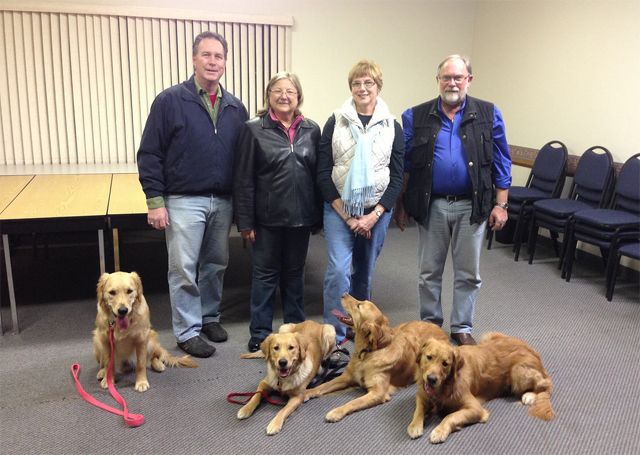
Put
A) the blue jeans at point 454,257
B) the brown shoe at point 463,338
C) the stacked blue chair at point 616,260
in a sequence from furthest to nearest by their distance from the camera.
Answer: the stacked blue chair at point 616,260, the brown shoe at point 463,338, the blue jeans at point 454,257

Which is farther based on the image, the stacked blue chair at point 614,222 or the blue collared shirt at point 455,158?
the stacked blue chair at point 614,222

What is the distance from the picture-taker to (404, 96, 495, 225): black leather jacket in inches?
110

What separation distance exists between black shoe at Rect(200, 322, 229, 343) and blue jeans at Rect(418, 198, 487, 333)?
1231 millimetres

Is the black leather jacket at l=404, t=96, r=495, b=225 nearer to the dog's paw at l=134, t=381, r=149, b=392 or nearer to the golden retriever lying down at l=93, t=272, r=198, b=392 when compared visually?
the golden retriever lying down at l=93, t=272, r=198, b=392

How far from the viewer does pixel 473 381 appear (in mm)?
2363

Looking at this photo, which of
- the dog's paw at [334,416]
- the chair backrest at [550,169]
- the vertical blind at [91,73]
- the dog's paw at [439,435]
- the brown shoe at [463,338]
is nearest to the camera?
the dog's paw at [439,435]

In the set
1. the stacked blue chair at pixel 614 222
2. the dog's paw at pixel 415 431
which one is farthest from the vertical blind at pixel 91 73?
the dog's paw at pixel 415 431

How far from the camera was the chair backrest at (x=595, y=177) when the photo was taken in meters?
4.48

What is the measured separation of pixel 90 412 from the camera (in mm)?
2398

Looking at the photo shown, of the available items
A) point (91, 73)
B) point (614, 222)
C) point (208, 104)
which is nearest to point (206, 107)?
point (208, 104)

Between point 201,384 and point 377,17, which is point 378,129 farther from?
point 377,17

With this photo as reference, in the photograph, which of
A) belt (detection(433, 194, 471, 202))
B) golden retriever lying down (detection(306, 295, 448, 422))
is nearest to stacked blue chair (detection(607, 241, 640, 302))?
belt (detection(433, 194, 471, 202))

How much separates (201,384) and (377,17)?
4978mm

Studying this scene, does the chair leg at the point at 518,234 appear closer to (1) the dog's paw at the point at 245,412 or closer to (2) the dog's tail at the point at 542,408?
(2) the dog's tail at the point at 542,408
